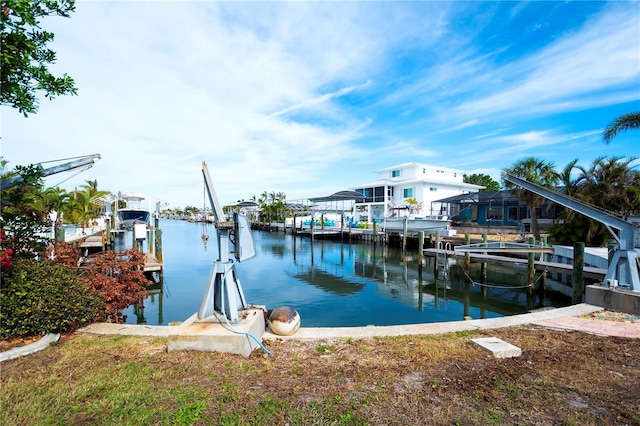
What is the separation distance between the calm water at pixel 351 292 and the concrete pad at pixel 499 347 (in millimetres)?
6355

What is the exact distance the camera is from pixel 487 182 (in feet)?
219

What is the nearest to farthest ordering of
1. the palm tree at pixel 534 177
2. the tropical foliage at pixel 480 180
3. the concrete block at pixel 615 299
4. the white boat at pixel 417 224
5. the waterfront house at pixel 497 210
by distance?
the concrete block at pixel 615 299 < the palm tree at pixel 534 177 < the white boat at pixel 417 224 < the waterfront house at pixel 497 210 < the tropical foliage at pixel 480 180

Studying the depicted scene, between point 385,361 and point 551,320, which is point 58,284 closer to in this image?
point 385,361

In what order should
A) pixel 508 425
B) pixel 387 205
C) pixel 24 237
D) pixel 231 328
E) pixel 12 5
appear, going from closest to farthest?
pixel 508 425
pixel 12 5
pixel 231 328
pixel 24 237
pixel 387 205

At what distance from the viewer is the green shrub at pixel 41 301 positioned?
16.6 feet

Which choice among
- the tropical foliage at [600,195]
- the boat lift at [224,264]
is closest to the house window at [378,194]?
the tropical foliage at [600,195]

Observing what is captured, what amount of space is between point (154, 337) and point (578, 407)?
5715 mm

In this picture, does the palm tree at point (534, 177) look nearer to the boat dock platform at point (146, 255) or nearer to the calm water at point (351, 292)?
the calm water at point (351, 292)

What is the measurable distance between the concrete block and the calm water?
4.76m

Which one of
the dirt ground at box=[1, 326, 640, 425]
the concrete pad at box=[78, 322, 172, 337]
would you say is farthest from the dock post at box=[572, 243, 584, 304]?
the concrete pad at box=[78, 322, 172, 337]

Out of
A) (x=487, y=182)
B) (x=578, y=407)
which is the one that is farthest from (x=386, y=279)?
(x=487, y=182)

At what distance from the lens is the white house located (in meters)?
44.2

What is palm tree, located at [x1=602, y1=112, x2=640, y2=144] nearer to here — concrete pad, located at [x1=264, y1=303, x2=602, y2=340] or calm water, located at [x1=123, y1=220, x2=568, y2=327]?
calm water, located at [x1=123, y1=220, x2=568, y2=327]

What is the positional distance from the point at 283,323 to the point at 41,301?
3.68 meters
